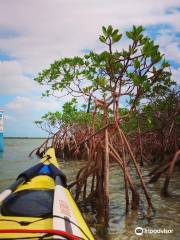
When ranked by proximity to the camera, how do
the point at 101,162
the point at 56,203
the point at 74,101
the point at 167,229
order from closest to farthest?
1. the point at 56,203
2. the point at 167,229
3. the point at 101,162
4. the point at 74,101

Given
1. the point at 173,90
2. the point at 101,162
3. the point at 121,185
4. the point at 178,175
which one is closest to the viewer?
the point at 101,162

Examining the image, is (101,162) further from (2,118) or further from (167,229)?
(2,118)

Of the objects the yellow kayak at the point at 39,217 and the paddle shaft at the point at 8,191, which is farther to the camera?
the paddle shaft at the point at 8,191

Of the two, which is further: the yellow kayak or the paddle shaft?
the paddle shaft

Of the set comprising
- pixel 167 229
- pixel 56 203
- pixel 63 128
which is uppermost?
pixel 63 128

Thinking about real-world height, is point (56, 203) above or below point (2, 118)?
below

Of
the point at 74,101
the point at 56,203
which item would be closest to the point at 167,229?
the point at 56,203

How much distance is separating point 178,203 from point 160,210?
2.07ft

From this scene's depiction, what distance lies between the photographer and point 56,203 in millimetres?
2863

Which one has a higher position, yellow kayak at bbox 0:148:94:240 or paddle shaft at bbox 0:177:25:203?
paddle shaft at bbox 0:177:25:203

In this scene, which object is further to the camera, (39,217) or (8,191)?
(8,191)

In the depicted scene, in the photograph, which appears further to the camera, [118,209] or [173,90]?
[173,90]

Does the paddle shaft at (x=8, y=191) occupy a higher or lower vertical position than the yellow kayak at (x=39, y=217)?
higher

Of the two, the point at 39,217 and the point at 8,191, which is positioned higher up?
the point at 8,191
